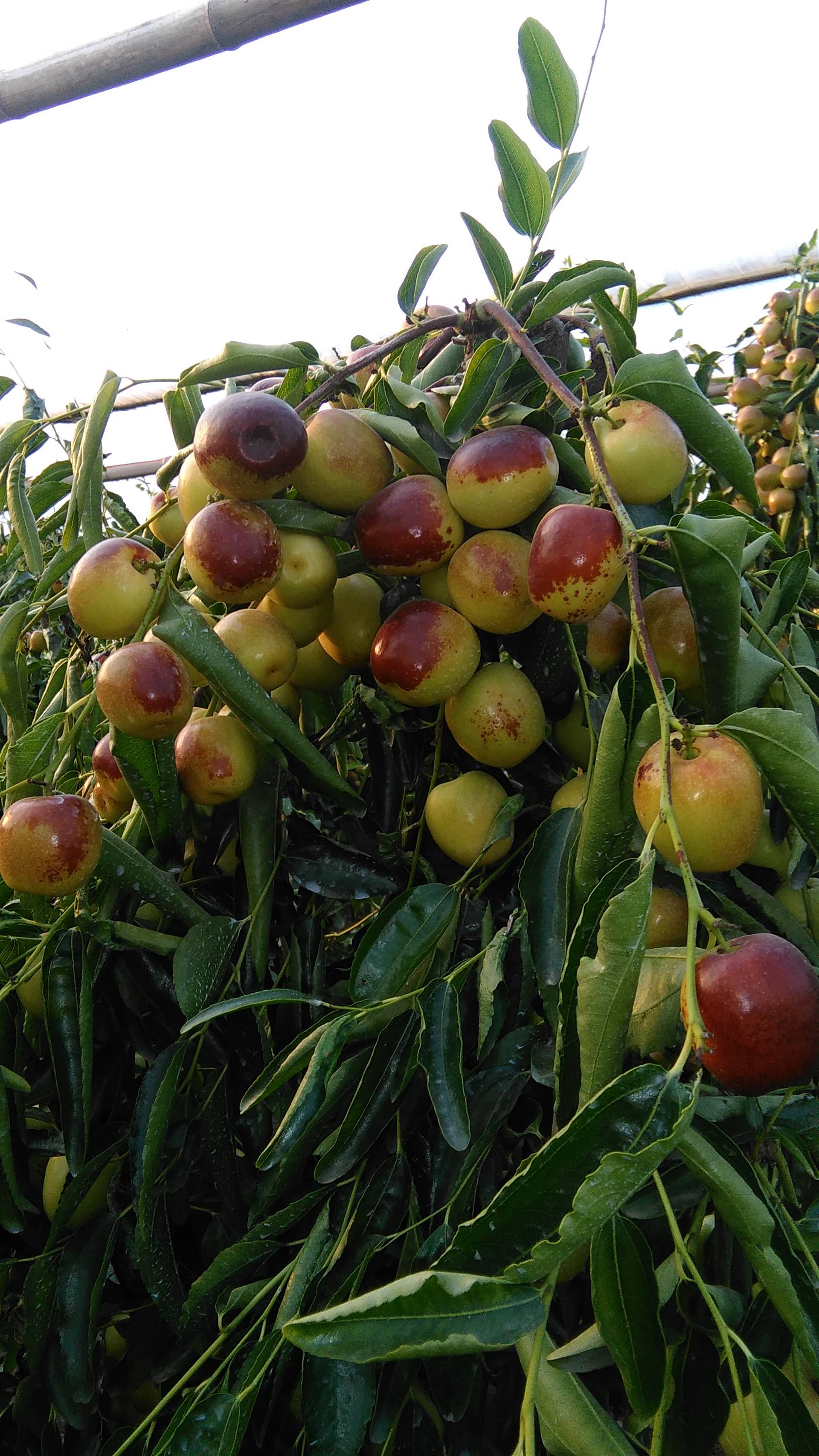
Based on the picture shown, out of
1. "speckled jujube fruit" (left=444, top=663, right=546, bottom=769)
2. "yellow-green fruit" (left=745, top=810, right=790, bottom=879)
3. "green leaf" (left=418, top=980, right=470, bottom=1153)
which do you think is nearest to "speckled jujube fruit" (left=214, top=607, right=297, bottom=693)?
"speckled jujube fruit" (left=444, top=663, right=546, bottom=769)

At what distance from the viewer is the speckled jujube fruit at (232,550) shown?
61 cm

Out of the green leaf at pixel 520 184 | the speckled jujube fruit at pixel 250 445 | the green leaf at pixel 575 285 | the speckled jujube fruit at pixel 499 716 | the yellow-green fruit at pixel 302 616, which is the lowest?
the speckled jujube fruit at pixel 499 716

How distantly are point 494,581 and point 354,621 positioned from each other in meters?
0.16

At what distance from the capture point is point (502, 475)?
0.64 meters

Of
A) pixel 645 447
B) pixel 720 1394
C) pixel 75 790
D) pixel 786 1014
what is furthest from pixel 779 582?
pixel 75 790

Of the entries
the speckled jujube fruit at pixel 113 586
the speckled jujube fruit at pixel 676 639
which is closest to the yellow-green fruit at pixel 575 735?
the speckled jujube fruit at pixel 676 639

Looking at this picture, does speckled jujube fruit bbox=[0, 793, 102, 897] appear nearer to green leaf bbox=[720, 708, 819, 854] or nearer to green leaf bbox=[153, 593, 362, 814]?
green leaf bbox=[153, 593, 362, 814]

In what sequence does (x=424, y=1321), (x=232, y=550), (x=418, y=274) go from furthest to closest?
1. (x=418, y=274)
2. (x=232, y=550)
3. (x=424, y=1321)

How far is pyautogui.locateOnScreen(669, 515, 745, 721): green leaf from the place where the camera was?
20.7 inches

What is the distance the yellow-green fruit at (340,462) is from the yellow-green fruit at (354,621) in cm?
8

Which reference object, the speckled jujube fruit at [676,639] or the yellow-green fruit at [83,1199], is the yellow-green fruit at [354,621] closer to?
the speckled jujube fruit at [676,639]

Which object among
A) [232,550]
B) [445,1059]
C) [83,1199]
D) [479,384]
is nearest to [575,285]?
[479,384]

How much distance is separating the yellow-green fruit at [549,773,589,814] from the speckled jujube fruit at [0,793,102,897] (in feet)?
1.07

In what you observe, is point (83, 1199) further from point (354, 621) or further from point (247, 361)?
point (247, 361)
